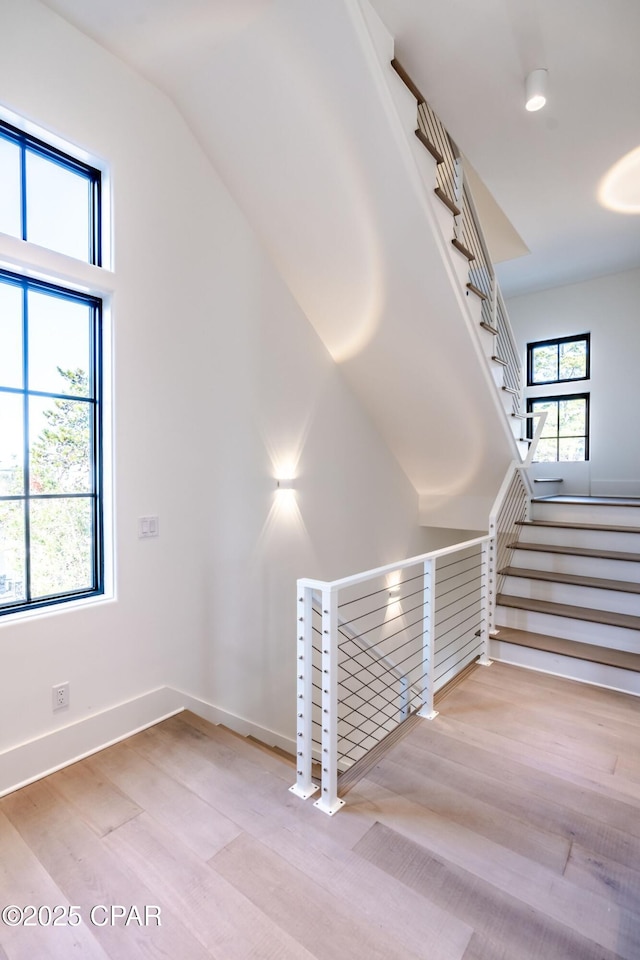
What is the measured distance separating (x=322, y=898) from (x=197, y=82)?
134 inches

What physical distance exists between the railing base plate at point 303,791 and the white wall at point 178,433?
2.95 ft

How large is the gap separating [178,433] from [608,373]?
5170 millimetres

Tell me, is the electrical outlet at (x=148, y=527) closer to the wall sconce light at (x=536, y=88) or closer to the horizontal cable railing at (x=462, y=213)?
the horizontal cable railing at (x=462, y=213)

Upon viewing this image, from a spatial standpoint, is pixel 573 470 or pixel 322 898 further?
pixel 573 470

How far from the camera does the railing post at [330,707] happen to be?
69.6 inches

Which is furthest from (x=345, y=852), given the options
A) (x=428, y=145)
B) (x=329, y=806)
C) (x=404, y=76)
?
(x=404, y=76)

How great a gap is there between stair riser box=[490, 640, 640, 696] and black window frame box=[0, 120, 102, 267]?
3.28 meters

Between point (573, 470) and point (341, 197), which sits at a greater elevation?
point (341, 197)

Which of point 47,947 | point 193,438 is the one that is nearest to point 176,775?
point 47,947

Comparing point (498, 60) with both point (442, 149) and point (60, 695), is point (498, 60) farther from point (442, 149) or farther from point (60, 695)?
point (60, 695)

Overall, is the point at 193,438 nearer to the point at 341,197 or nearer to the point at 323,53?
the point at 341,197

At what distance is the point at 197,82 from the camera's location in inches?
93.3

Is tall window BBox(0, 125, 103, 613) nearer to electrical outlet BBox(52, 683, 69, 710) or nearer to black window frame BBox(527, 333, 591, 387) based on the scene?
electrical outlet BBox(52, 683, 69, 710)

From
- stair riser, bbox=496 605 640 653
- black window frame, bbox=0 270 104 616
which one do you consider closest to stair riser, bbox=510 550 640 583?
stair riser, bbox=496 605 640 653
